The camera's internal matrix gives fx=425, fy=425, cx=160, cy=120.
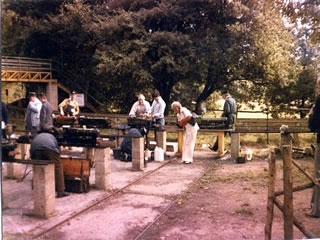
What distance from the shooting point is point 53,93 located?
3451 mm

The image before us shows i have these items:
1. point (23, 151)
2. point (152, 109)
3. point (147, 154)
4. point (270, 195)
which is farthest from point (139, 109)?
point (270, 195)

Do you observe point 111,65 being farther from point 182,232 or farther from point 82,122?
point 182,232

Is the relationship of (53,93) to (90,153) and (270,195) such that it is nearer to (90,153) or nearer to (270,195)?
(90,153)

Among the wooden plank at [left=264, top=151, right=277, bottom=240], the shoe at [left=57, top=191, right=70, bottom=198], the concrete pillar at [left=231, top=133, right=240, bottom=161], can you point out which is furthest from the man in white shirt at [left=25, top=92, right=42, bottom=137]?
the wooden plank at [left=264, top=151, right=277, bottom=240]

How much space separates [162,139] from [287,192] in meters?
1.46

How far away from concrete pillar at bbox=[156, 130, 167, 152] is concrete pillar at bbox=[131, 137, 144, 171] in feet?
0.92

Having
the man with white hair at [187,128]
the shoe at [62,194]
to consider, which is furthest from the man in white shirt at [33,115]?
the man with white hair at [187,128]

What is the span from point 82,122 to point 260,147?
164cm

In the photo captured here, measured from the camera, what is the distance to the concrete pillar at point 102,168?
4.43 m

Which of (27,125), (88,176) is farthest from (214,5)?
(88,176)

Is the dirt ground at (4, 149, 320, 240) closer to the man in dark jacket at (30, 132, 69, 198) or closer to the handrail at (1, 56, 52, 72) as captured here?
the man in dark jacket at (30, 132, 69, 198)

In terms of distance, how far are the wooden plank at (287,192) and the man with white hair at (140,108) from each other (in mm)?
1197

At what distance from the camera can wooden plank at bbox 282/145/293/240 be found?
321 centimetres

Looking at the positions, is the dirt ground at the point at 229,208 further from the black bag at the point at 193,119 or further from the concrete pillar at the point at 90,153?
the concrete pillar at the point at 90,153
